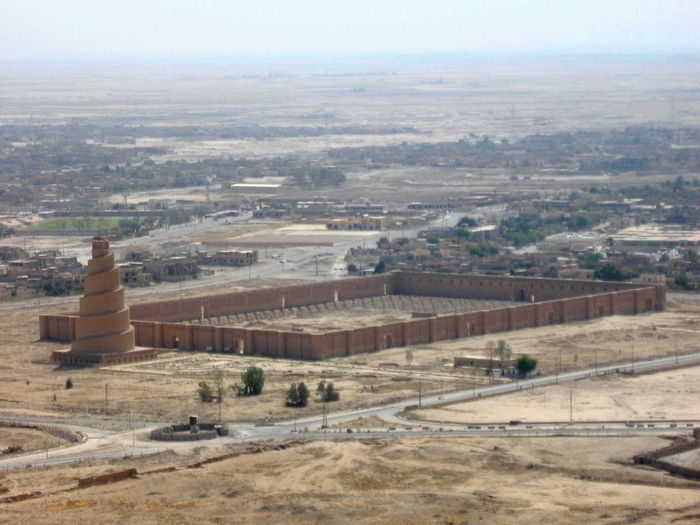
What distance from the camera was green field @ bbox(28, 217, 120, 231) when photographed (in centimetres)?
8638

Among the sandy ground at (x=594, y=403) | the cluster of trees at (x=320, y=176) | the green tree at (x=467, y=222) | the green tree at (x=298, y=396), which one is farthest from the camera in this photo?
the cluster of trees at (x=320, y=176)

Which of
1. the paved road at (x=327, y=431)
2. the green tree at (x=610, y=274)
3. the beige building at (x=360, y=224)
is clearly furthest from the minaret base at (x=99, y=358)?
the beige building at (x=360, y=224)

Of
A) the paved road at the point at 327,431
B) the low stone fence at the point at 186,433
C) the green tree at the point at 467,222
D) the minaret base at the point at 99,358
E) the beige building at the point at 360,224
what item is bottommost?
the beige building at the point at 360,224

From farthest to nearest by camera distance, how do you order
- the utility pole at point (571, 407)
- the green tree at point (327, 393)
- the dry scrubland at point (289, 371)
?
the green tree at point (327, 393), the dry scrubland at point (289, 371), the utility pole at point (571, 407)

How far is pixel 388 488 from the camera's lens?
33.4m

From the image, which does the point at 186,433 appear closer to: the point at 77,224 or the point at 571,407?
the point at 571,407

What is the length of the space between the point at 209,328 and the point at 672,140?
101439 mm

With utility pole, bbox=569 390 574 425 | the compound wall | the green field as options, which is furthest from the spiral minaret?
the green field

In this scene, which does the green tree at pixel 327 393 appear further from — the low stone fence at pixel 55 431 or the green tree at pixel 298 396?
the low stone fence at pixel 55 431

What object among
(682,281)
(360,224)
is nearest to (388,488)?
(682,281)

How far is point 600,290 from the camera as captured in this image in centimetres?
5806

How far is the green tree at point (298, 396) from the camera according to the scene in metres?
40.8

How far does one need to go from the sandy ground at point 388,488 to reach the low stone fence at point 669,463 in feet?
0.95

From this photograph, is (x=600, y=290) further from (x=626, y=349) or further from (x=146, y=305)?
(x=146, y=305)
